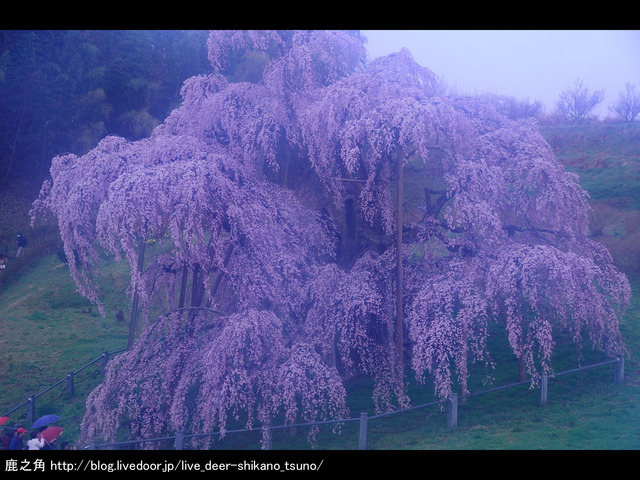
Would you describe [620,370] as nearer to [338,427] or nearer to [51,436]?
[338,427]

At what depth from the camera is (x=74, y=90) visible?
26422mm

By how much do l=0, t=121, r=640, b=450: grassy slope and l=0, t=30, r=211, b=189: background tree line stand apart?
4098 millimetres

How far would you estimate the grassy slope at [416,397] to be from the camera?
853 centimetres

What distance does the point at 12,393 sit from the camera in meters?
13.0

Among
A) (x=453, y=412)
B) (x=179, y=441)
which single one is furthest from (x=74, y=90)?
(x=453, y=412)

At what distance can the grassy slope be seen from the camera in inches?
336

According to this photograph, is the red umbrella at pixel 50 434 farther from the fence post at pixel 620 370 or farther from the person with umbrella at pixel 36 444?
the fence post at pixel 620 370

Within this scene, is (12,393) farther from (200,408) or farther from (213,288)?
(200,408)

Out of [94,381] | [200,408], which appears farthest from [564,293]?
[94,381]

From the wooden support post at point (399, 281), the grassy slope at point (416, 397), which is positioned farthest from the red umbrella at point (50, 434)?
the wooden support post at point (399, 281)

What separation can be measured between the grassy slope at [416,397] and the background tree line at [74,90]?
161 inches

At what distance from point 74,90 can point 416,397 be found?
78.2ft

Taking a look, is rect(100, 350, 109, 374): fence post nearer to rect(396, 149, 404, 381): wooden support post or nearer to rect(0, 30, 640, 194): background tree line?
rect(396, 149, 404, 381): wooden support post

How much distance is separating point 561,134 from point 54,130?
90.5 feet
